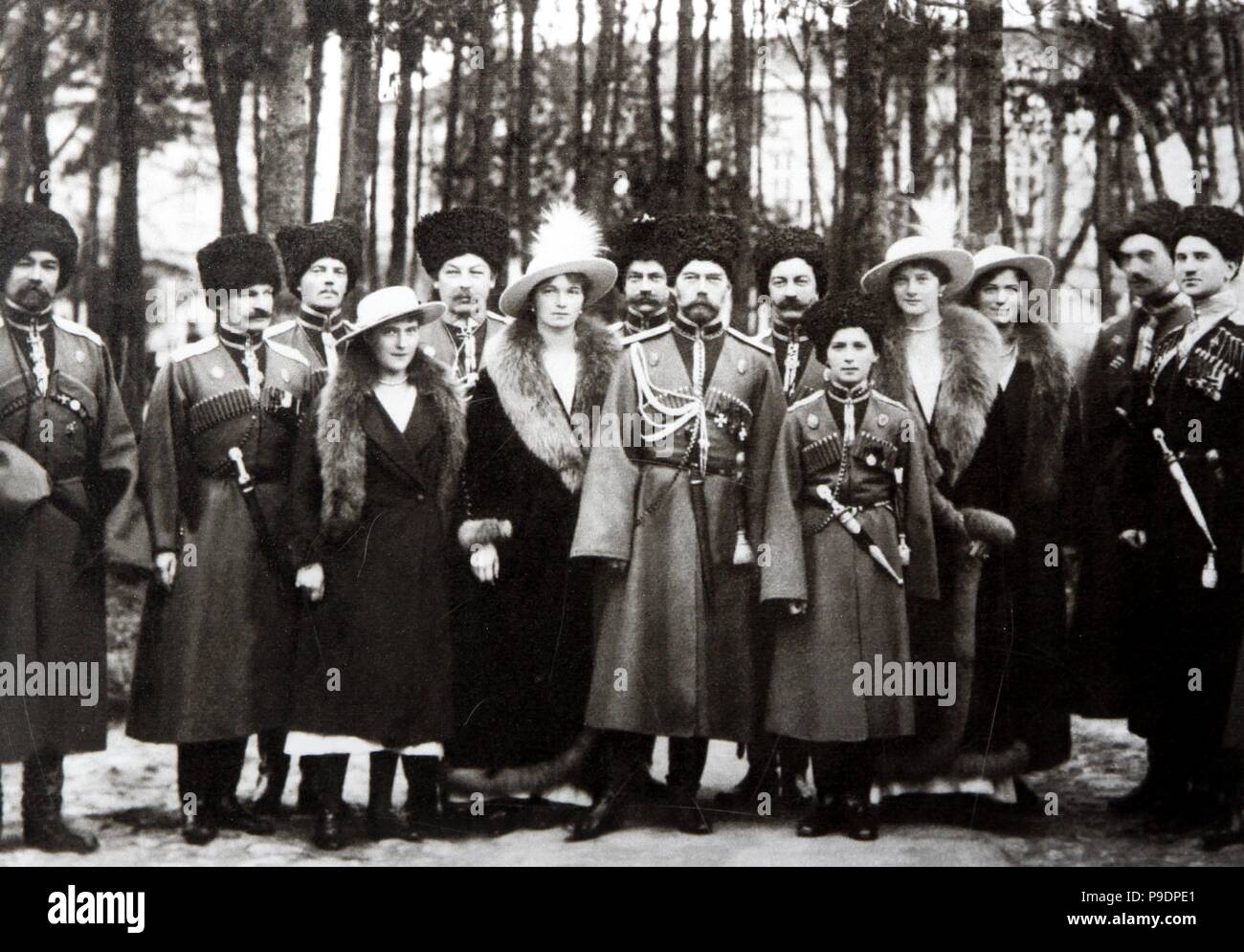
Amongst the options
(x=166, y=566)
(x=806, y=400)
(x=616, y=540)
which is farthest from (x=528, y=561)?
(x=166, y=566)

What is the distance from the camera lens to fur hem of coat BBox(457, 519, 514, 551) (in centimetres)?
448

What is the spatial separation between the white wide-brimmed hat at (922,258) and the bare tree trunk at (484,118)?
1.34m

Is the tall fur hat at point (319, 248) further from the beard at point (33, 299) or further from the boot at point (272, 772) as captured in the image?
the boot at point (272, 772)

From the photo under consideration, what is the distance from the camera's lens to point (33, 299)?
14.8 feet

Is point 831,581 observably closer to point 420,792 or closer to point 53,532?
point 420,792

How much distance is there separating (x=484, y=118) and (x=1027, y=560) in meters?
2.34

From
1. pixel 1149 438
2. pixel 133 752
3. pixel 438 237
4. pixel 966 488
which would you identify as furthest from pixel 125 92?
pixel 1149 438

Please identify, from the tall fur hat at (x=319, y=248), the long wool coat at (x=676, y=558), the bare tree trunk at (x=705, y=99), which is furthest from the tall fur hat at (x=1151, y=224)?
the tall fur hat at (x=319, y=248)

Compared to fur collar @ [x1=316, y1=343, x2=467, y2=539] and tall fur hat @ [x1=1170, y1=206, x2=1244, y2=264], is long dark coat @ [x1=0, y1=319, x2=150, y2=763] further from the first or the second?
tall fur hat @ [x1=1170, y1=206, x2=1244, y2=264]

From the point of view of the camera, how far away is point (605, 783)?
4484mm

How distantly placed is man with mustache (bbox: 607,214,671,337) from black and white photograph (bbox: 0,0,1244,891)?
17 mm

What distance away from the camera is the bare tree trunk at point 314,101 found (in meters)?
5.11
